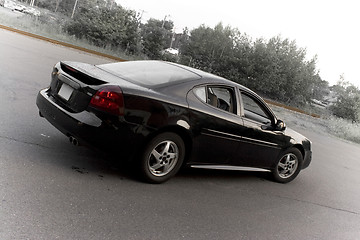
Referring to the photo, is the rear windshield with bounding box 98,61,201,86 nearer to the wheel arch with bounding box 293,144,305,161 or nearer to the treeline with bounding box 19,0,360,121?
the wheel arch with bounding box 293,144,305,161

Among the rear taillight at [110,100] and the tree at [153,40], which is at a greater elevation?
the tree at [153,40]

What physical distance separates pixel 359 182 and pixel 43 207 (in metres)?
7.11

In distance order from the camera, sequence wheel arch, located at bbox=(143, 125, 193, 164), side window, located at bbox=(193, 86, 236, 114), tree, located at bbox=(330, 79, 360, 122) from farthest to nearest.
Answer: tree, located at bbox=(330, 79, 360, 122), side window, located at bbox=(193, 86, 236, 114), wheel arch, located at bbox=(143, 125, 193, 164)

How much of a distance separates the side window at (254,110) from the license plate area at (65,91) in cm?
246

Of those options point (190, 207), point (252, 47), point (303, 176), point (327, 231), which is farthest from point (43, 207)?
point (252, 47)

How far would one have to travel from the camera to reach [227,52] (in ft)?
127

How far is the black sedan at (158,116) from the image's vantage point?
13.6 feet

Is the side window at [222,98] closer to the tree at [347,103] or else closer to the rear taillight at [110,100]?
the rear taillight at [110,100]

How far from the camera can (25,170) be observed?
13.4 feet

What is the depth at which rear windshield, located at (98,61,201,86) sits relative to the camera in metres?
4.68

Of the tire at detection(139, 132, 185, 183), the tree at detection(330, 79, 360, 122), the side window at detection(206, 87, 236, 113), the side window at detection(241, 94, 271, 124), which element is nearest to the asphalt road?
the tire at detection(139, 132, 185, 183)

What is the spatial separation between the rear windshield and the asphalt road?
1.24 m

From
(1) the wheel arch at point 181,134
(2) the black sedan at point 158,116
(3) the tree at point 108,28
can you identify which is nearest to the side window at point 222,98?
(2) the black sedan at point 158,116

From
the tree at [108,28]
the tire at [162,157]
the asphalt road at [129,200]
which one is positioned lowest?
the asphalt road at [129,200]
